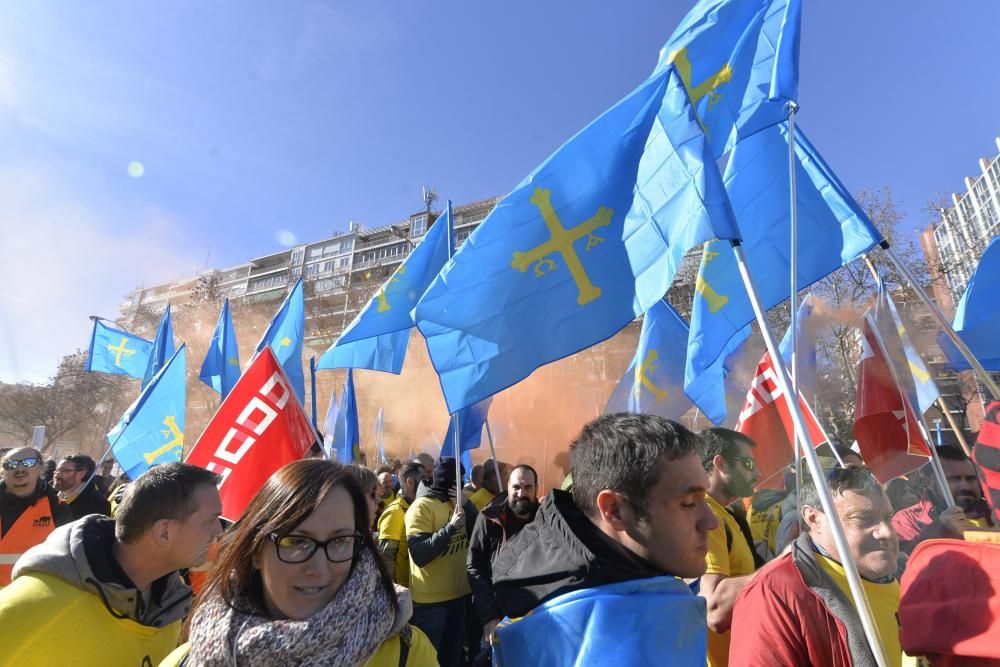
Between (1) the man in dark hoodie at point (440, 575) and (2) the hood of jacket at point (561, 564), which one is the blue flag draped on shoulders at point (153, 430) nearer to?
(1) the man in dark hoodie at point (440, 575)

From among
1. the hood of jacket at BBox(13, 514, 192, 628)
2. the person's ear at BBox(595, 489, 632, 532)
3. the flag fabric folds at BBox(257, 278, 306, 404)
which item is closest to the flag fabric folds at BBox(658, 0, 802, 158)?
the person's ear at BBox(595, 489, 632, 532)

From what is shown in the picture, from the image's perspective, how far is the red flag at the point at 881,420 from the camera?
14.6 feet

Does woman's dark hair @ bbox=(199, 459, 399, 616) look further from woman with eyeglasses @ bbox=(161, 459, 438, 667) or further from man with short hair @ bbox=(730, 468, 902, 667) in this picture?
man with short hair @ bbox=(730, 468, 902, 667)

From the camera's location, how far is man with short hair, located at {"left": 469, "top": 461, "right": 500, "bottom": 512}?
5.91 m

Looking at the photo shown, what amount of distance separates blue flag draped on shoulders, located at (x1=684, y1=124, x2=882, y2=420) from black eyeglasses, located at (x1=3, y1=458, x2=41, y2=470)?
5.12 metres

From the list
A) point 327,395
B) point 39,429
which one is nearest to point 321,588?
point 39,429

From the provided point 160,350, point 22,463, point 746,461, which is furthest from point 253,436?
point 160,350

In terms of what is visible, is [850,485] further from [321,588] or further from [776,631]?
[321,588]

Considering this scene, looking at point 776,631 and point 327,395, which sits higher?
point 327,395

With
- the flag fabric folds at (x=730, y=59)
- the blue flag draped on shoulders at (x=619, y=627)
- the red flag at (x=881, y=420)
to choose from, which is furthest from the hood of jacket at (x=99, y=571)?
the red flag at (x=881, y=420)

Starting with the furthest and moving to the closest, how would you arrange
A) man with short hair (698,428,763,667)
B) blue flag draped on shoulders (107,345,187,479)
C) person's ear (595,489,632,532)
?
blue flag draped on shoulders (107,345,187,479) < man with short hair (698,428,763,667) < person's ear (595,489,632,532)

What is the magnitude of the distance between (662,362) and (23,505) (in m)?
5.47

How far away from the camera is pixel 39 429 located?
8.66 meters

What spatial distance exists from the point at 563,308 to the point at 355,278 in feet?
179
